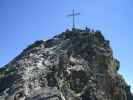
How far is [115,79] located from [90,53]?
629cm

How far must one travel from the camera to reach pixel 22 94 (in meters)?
39.1

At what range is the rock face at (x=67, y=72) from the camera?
40.4 m

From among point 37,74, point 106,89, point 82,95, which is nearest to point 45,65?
point 37,74

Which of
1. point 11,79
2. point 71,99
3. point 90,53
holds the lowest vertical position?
point 71,99

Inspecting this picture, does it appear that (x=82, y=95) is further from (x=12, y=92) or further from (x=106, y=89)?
(x=12, y=92)

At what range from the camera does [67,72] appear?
45.4m

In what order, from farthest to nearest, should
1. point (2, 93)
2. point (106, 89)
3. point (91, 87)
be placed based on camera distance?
point (106, 89) < point (91, 87) < point (2, 93)

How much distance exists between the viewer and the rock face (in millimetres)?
40406

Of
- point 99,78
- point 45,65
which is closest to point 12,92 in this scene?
point 45,65

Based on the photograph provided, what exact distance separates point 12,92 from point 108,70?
17702 millimetres

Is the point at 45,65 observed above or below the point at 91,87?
above

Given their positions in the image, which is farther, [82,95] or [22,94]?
[82,95]

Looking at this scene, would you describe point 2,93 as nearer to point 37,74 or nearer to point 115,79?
point 37,74

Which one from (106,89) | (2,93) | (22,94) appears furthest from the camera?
(106,89)
